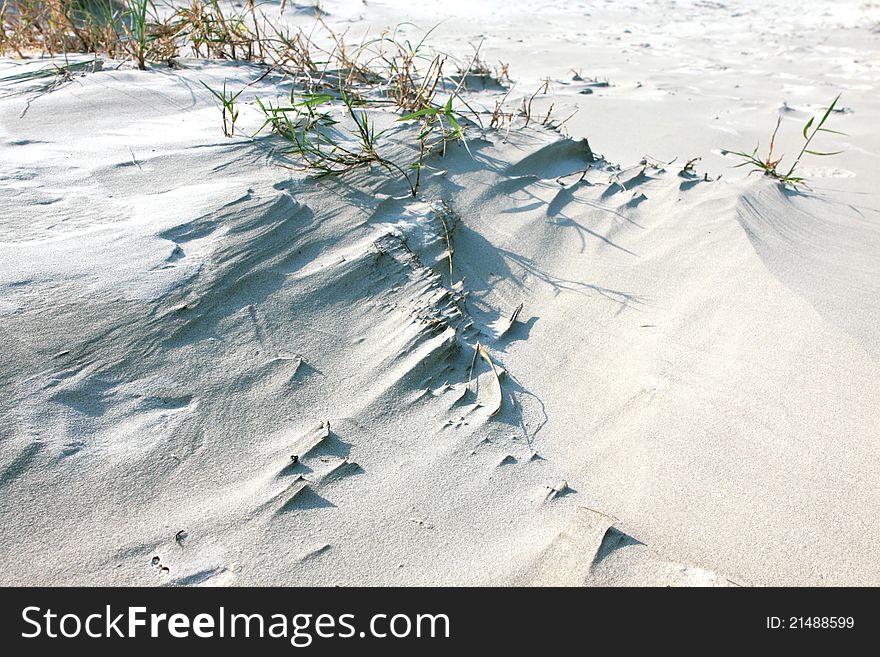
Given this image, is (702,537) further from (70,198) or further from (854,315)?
(70,198)

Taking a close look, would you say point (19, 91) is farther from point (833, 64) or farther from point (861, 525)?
point (833, 64)

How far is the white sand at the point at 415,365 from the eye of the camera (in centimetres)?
123

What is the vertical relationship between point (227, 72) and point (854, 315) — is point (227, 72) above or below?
above

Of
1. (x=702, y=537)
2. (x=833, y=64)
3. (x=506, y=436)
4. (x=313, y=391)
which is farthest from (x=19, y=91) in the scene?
(x=833, y=64)

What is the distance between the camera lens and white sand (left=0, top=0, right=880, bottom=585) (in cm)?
123

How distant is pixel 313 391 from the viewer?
4.98ft

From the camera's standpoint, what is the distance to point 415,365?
158 cm

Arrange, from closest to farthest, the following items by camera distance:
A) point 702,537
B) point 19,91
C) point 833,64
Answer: point 702,537, point 19,91, point 833,64

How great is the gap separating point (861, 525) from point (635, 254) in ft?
3.37
